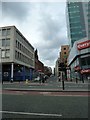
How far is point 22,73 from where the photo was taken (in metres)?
69.1

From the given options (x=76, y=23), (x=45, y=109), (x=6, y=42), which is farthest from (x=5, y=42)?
(x=45, y=109)

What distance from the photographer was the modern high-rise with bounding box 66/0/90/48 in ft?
323

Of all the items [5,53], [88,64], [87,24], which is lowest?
[88,64]

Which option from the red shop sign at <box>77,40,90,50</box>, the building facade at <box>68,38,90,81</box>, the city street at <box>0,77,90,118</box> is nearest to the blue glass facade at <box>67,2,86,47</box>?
the red shop sign at <box>77,40,90,50</box>

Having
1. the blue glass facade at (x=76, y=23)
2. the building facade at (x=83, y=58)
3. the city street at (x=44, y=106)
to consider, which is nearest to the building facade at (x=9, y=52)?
→ the building facade at (x=83, y=58)

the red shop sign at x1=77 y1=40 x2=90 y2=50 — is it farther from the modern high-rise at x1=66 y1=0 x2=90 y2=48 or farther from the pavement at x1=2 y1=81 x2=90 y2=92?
the modern high-rise at x1=66 y1=0 x2=90 y2=48

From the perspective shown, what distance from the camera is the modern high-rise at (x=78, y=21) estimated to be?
323ft

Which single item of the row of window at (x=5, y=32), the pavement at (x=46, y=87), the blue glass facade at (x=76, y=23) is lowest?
the pavement at (x=46, y=87)

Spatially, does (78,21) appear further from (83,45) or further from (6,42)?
(6,42)

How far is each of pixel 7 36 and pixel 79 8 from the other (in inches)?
2170

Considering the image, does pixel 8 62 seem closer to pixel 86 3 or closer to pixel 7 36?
pixel 7 36

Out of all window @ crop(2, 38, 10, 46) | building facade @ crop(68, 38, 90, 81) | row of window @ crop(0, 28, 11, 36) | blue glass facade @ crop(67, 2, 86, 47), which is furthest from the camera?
blue glass facade @ crop(67, 2, 86, 47)

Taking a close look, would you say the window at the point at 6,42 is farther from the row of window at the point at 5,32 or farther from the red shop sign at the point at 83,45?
the red shop sign at the point at 83,45

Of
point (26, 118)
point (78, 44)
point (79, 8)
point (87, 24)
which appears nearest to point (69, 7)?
point (79, 8)
